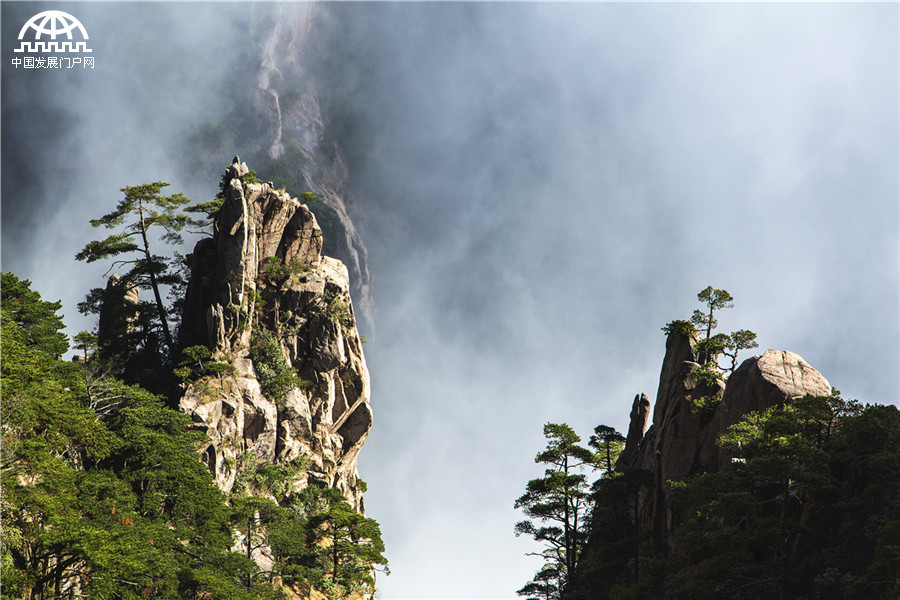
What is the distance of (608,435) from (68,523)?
1433 inches

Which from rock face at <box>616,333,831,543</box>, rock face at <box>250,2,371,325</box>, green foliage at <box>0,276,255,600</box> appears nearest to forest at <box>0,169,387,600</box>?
green foliage at <box>0,276,255,600</box>

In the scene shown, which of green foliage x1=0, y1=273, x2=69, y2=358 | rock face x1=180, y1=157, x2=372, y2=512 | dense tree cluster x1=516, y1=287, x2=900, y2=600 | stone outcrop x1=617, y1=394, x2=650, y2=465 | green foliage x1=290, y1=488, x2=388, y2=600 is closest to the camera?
dense tree cluster x1=516, y1=287, x2=900, y2=600

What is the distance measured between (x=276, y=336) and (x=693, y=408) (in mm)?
36210

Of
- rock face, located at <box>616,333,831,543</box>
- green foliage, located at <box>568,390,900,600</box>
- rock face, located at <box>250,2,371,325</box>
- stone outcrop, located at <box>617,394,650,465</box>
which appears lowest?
green foliage, located at <box>568,390,900,600</box>

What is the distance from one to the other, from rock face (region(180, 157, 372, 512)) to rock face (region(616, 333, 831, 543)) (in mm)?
28469

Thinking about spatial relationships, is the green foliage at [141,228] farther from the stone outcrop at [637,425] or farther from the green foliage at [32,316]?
the stone outcrop at [637,425]

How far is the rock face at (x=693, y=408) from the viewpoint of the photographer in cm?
3503

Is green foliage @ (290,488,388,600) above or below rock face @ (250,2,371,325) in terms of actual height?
below

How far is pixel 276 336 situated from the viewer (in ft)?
190

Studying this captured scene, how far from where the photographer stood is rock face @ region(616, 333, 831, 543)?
3503 cm

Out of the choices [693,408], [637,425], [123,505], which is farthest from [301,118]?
[123,505]

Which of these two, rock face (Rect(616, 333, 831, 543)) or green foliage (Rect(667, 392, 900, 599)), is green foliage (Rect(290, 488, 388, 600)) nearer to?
rock face (Rect(616, 333, 831, 543))

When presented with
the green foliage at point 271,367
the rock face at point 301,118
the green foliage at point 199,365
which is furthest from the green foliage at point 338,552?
the rock face at point 301,118

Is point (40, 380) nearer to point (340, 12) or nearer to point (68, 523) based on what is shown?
point (68, 523)
